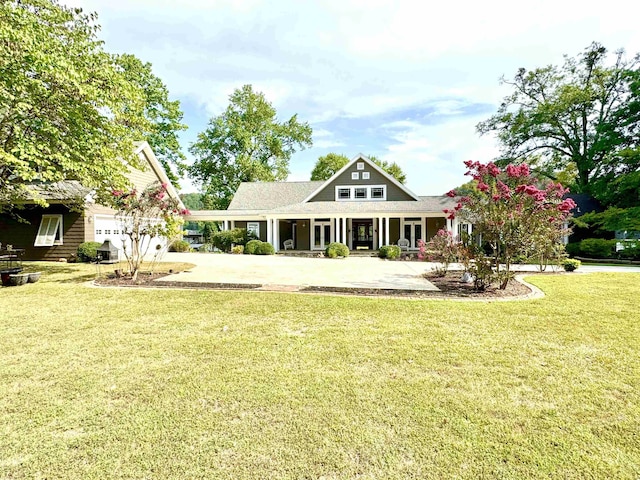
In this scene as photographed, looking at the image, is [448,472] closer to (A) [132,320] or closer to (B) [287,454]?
(B) [287,454]

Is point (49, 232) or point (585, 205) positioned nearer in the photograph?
point (49, 232)

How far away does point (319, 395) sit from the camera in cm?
331

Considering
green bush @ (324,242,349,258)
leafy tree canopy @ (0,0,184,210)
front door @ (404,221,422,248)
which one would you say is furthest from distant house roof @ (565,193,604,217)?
leafy tree canopy @ (0,0,184,210)

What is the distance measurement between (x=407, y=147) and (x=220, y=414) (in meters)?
29.7

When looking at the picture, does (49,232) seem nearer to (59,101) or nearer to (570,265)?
(59,101)

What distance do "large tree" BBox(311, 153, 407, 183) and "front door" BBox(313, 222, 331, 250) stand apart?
21.2 m

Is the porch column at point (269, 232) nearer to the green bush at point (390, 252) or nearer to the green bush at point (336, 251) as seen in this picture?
the green bush at point (336, 251)

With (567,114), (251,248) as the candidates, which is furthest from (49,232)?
(567,114)

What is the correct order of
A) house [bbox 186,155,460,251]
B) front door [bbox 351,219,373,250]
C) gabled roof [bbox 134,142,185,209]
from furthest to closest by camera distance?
front door [bbox 351,219,373,250], house [bbox 186,155,460,251], gabled roof [bbox 134,142,185,209]

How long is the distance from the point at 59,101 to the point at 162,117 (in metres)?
21.0

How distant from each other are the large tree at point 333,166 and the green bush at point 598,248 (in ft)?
94.1

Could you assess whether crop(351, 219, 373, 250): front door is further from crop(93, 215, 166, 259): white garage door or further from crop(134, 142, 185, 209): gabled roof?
crop(93, 215, 166, 259): white garage door

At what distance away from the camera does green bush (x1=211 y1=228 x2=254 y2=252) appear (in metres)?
23.0

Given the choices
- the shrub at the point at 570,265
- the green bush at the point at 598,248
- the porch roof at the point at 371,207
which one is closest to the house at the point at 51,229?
the porch roof at the point at 371,207
